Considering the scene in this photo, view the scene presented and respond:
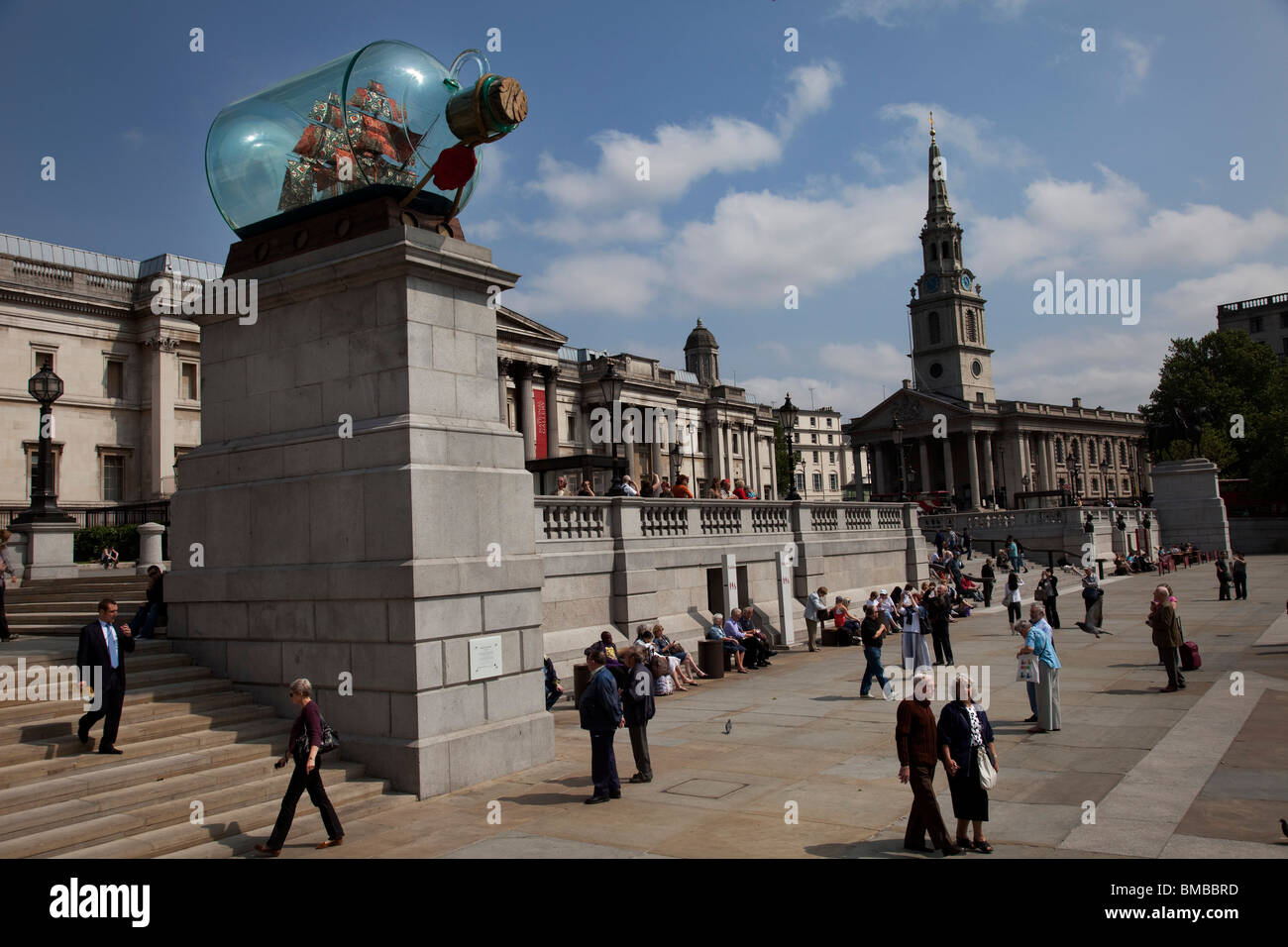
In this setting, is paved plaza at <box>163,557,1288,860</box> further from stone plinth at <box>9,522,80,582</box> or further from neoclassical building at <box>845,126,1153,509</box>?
neoclassical building at <box>845,126,1153,509</box>

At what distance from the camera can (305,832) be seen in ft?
28.1

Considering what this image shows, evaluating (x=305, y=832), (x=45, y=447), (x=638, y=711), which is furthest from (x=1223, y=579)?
(x=45, y=447)

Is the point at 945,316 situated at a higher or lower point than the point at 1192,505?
higher

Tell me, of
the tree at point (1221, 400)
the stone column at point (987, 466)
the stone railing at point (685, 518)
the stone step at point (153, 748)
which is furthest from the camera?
the stone column at point (987, 466)

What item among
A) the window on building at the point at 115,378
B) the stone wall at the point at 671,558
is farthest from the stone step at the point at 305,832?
the window on building at the point at 115,378

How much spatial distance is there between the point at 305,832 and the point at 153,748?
2024 mm

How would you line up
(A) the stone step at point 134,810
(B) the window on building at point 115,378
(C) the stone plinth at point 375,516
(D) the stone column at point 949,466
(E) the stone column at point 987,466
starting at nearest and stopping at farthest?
(A) the stone step at point 134,810 < (C) the stone plinth at point 375,516 < (B) the window on building at point 115,378 < (D) the stone column at point 949,466 < (E) the stone column at point 987,466

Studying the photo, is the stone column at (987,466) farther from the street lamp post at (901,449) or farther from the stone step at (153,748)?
the stone step at (153,748)

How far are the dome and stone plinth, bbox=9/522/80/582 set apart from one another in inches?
3888

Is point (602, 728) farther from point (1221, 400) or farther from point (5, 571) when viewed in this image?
point (1221, 400)

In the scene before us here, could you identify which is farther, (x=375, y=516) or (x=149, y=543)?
(x=149, y=543)

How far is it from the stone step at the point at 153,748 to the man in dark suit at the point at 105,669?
7.4 inches

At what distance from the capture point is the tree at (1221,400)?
79312 mm
